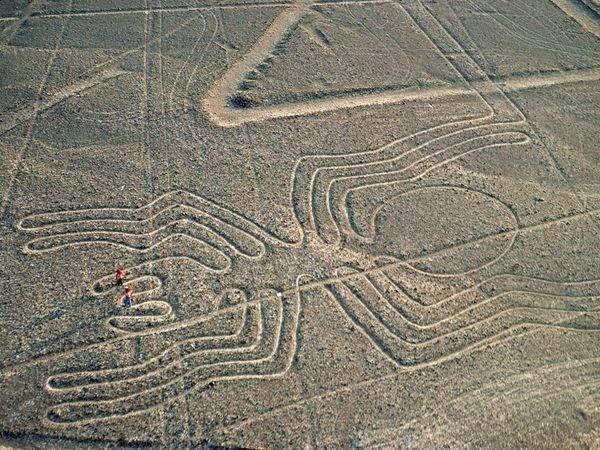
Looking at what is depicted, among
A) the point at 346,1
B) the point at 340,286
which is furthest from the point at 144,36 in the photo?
the point at 340,286

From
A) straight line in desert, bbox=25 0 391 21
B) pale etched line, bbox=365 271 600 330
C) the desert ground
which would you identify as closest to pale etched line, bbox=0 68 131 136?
the desert ground

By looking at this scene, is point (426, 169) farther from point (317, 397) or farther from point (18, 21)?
point (18, 21)

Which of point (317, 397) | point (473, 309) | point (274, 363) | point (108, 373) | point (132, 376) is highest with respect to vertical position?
point (473, 309)

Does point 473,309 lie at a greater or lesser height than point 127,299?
greater

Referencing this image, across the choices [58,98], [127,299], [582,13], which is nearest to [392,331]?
[127,299]

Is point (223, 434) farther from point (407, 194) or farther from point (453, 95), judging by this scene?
point (453, 95)

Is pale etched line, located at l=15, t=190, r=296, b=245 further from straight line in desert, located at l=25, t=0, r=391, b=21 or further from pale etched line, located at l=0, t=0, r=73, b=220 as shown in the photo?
straight line in desert, located at l=25, t=0, r=391, b=21
